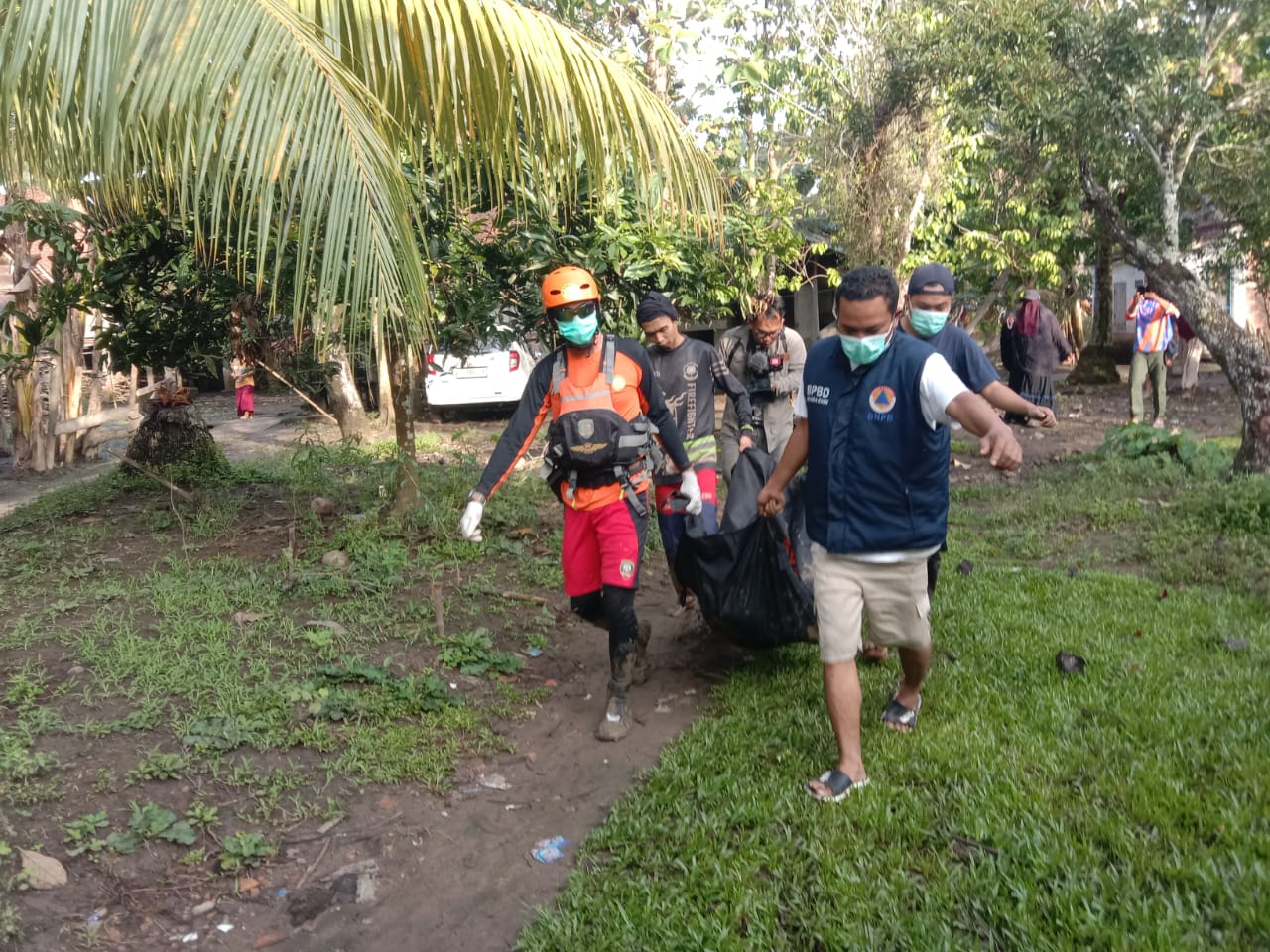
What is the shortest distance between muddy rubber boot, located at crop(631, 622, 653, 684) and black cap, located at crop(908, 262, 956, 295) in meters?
2.13

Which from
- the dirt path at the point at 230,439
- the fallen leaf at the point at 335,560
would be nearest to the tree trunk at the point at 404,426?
the fallen leaf at the point at 335,560

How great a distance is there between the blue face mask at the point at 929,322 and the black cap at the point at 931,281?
100 millimetres

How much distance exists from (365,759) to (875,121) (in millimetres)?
10538

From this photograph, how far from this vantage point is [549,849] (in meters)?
3.53

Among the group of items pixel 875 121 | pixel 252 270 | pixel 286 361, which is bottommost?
pixel 286 361

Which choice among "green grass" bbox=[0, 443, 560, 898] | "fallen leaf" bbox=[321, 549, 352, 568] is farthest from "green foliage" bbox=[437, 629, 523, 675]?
"fallen leaf" bbox=[321, 549, 352, 568]

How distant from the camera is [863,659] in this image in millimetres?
4746

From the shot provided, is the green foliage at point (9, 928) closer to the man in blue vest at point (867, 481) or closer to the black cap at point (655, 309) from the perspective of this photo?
the man in blue vest at point (867, 481)

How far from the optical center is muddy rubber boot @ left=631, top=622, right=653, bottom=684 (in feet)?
16.0

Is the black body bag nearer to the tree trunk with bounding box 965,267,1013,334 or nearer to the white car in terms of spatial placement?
the white car

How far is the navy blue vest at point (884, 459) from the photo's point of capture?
134 inches

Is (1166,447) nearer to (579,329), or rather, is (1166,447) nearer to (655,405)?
(655,405)

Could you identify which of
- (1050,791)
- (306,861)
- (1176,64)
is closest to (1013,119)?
(1176,64)

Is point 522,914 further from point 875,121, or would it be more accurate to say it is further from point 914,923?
point 875,121
